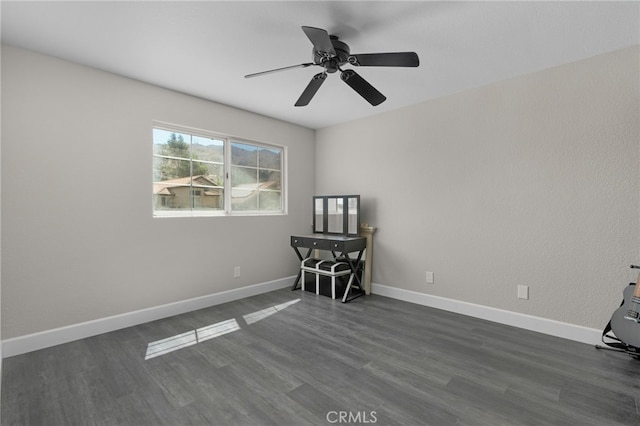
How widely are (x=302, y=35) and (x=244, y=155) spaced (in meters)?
2.11

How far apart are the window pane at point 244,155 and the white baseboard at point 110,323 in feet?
5.43

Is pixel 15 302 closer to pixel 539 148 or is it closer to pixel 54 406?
pixel 54 406

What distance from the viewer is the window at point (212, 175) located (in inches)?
127

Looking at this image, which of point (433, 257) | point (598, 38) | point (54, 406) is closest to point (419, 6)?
point (598, 38)

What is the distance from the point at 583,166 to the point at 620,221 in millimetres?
517

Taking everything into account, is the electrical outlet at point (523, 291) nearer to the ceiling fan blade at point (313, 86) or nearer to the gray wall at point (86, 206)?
the ceiling fan blade at point (313, 86)

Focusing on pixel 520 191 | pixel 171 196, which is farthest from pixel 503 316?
pixel 171 196

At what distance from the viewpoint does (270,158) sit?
4.31m

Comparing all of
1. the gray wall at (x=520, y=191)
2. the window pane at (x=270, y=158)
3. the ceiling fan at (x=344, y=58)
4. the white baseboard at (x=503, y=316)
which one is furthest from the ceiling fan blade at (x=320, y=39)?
the white baseboard at (x=503, y=316)

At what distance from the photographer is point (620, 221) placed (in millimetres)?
2363

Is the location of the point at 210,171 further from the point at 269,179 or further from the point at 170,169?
the point at 269,179

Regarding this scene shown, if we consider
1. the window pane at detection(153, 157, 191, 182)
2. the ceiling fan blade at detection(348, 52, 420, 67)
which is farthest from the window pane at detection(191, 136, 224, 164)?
the ceiling fan blade at detection(348, 52, 420, 67)

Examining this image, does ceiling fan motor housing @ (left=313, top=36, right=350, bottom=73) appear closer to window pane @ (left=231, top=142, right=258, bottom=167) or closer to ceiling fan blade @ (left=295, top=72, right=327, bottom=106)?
ceiling fan blade @ (left=295, top=72, right=327, bottom=106)

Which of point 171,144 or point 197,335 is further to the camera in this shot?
point 171,144
